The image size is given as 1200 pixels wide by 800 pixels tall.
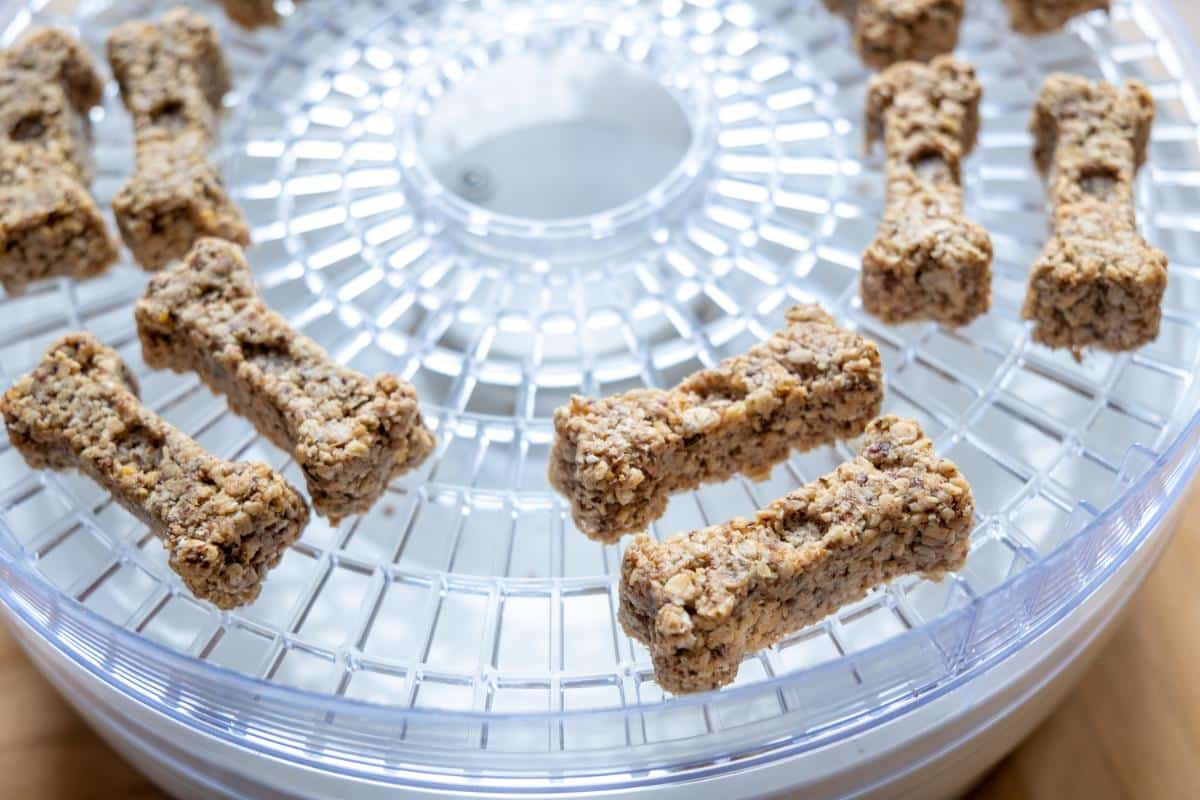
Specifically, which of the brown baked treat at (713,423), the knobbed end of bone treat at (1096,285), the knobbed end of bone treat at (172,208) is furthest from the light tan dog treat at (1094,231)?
the knobbed end of bone treat at (172,208)

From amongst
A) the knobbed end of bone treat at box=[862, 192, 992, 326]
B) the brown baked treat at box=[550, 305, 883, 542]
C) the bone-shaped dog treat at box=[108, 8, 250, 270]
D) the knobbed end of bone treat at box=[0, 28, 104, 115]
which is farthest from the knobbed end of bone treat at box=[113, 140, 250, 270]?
the knobbed end of bone treat at box=[862, 192, 992, 326]

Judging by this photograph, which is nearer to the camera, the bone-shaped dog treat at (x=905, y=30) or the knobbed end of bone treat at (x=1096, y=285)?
the knobbed end of bone treat at (x=1096, y=285)

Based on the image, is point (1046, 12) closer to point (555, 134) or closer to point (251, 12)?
point (555, 134)

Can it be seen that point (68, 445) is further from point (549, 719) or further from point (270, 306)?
point (549, 719)

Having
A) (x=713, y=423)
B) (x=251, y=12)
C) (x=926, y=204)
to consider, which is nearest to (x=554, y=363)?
(x=713, y=423)

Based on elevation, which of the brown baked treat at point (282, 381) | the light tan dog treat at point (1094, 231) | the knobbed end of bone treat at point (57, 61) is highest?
the knobbed end of bone treat at point (57, 61)

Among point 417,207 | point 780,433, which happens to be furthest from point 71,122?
point 780,433

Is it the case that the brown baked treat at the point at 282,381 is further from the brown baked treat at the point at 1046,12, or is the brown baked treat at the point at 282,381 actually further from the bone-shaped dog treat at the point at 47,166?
the brown baked treat at the point at 1046,12
